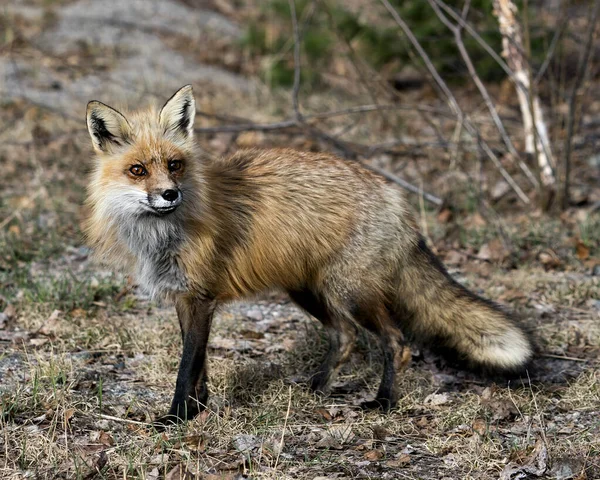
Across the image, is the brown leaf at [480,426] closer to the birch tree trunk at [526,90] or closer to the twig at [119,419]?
the twig at [119,419]

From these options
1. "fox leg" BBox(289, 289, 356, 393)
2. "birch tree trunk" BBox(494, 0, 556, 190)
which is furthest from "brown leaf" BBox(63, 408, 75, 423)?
"birch tree trunk" BBox(494, 0, 556, 190)

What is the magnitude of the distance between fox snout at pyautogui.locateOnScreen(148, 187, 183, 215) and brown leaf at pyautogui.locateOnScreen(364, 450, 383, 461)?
5.16ft

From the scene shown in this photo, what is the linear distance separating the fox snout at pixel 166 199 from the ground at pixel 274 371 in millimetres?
989

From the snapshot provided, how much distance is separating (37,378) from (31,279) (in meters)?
2.01

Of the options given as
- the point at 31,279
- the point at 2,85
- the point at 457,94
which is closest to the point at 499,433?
the point at 31,279

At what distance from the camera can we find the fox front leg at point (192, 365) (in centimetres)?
411

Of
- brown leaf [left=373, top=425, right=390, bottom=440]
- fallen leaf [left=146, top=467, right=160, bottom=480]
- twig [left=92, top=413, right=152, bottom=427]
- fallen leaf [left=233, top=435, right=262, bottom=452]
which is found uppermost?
fallen leaf [left=146, top=467, right=160, bottom=480]

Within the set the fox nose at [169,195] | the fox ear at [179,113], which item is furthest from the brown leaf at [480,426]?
the fox ear at [179,113]

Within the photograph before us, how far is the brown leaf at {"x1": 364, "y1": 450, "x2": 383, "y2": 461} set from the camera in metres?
3.84

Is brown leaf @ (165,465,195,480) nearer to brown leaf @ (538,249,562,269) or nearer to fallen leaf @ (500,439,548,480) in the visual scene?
fallen leaf @ (500,439,548,480)

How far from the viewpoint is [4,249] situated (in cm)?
650

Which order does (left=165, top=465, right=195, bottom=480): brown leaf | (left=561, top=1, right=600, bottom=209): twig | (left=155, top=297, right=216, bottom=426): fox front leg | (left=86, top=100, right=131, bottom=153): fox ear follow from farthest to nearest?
1. (left=561, top=1, right=600, bottom=209): twig
2. (left=155, top=297, right=216, bottom=426): fox front leg
3. (left=86, top=100, right=131, bottom=153): fox ear
4. (left=165, top=465, right=195, bottom=480): brown leaf

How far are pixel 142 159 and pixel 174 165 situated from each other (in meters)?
0.18

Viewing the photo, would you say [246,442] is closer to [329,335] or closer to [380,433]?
[380,433]
